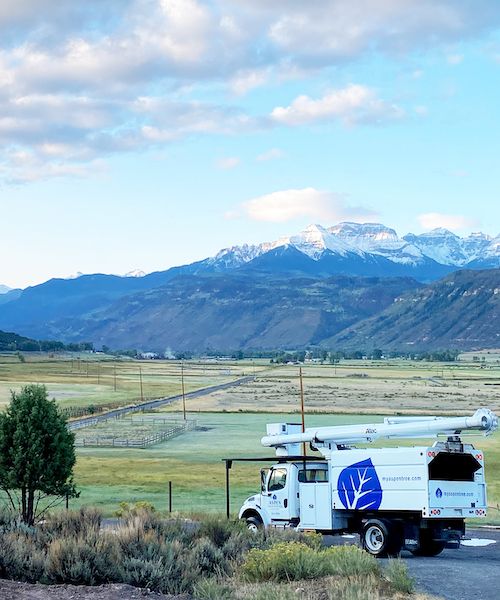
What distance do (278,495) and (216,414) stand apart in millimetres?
75604

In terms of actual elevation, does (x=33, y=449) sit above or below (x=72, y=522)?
above

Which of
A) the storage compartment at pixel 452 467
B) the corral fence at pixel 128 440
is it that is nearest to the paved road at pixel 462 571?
the storage compartment at pixel 452 467

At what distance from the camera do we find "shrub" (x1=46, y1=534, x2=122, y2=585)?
1686cm

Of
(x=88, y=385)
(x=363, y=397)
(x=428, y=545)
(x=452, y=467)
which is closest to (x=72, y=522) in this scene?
(x=428, y=545)

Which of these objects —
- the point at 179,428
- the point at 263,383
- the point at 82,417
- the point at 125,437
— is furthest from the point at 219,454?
the point at 263,383

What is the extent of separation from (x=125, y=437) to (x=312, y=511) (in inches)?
2009

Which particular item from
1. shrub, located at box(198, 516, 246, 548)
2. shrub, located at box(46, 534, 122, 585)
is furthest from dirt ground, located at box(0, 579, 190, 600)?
shrub, located at box(198, 516, 246, 548)

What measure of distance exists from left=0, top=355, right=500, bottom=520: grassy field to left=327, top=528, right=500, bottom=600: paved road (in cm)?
911

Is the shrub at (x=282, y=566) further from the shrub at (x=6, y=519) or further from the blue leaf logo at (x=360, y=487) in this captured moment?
the blue leaf logo at (x=360, y=487)

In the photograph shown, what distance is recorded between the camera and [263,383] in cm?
16350

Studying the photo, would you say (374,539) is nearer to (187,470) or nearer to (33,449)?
(33,449)

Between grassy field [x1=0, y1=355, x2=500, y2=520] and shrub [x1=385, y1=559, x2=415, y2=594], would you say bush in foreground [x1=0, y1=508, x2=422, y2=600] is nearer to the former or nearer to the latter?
shrub [x1=385, y1=559, x2=415, y2=594]

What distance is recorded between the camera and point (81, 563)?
16.9 m

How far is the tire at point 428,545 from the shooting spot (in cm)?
2530
